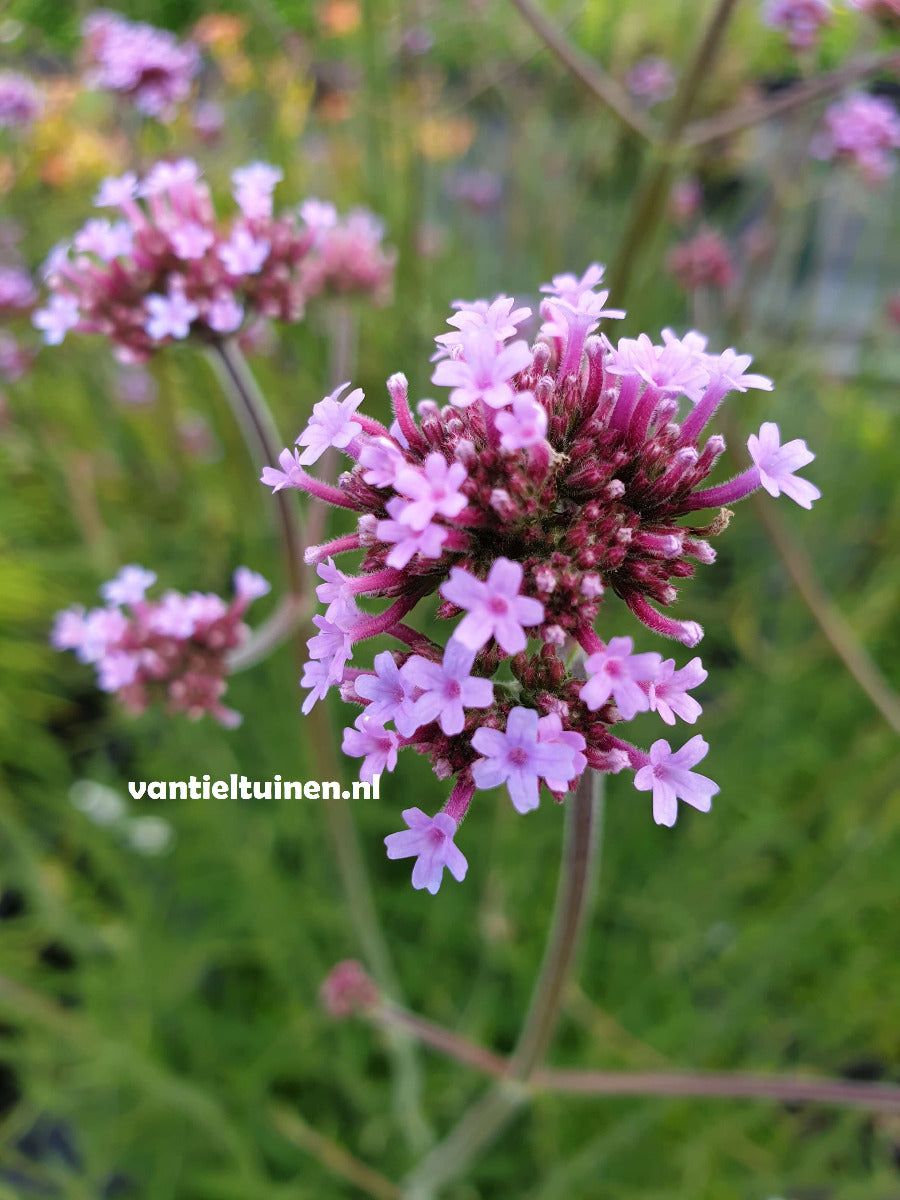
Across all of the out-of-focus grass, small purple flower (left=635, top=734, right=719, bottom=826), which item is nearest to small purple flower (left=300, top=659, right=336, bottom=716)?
Answer: small purple flower (left=635, top=734, right=719, bottom=826)

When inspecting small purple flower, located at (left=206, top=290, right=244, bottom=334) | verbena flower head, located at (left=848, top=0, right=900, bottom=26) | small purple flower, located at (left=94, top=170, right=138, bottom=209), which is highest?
verbena flower head, located at (left=848, top=0, right=900, bottom=26)

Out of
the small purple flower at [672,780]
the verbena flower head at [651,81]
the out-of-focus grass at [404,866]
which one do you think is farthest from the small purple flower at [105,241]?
the verbena flower head at [651,81]

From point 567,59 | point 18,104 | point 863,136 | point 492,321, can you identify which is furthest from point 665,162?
point 18,104

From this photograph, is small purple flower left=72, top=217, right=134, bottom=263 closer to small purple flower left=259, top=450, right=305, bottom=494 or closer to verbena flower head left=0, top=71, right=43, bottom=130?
small purple flower left=259, top=450, right=305, bottom=494

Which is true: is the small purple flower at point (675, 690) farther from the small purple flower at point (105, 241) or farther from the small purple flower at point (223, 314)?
the small purple flower at point (105, 241)

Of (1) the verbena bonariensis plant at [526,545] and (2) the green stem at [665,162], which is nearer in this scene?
(1) the verbena bonariensis plant at [526,545]
